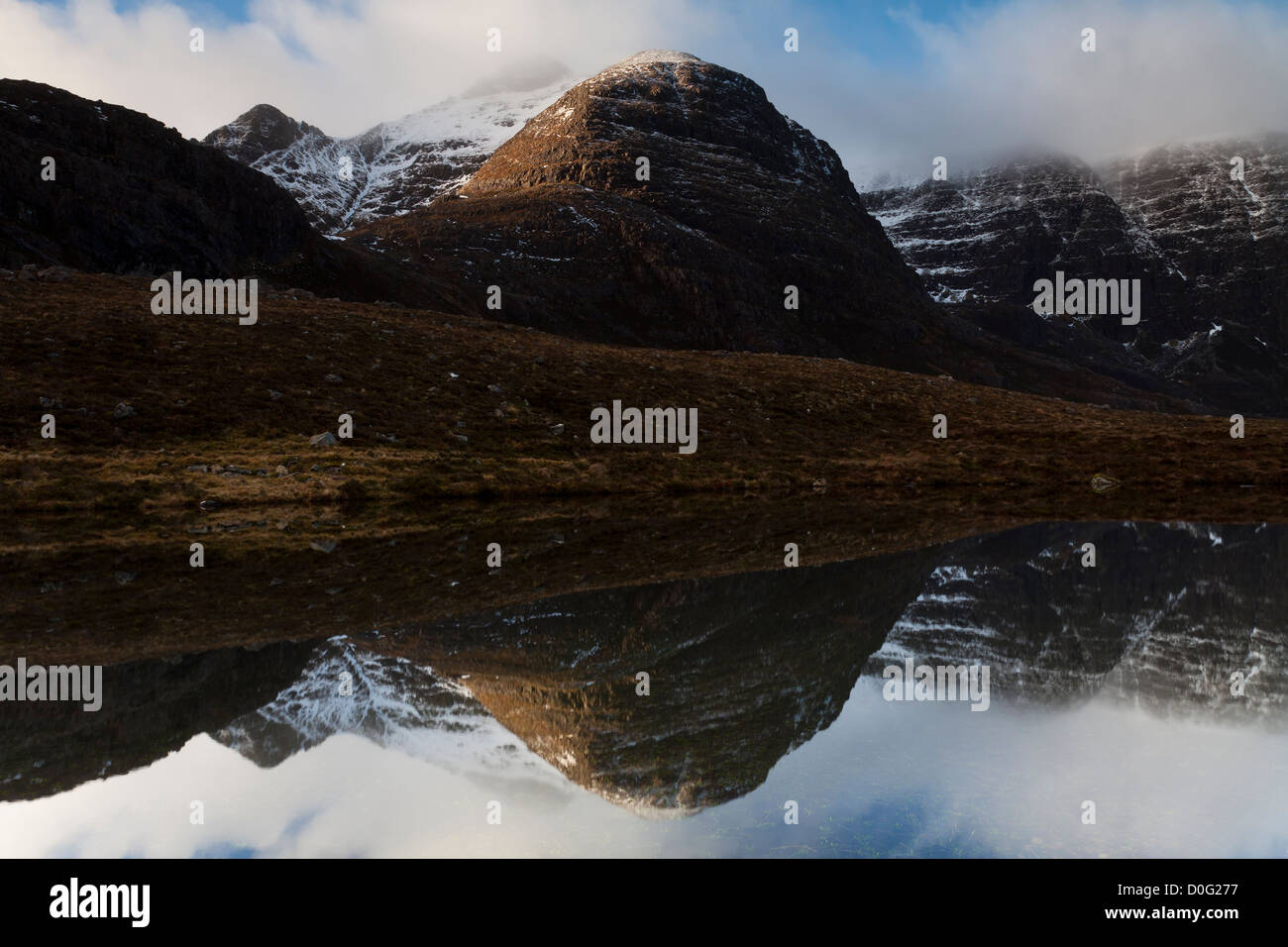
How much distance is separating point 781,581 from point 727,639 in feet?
18.8

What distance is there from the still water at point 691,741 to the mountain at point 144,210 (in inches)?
3456

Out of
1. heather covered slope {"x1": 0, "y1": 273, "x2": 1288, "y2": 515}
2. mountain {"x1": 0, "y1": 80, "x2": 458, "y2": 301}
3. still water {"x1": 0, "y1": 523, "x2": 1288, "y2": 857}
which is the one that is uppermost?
mountain {"x1": 0, "y1": 80, "x2": 458, "y2": 301}

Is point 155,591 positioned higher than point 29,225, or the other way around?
point 29,225

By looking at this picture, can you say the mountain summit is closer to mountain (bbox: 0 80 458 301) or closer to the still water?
mountain (bbox: 0 80 458 301)

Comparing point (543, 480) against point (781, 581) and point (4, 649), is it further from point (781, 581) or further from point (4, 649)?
point (4, 649)

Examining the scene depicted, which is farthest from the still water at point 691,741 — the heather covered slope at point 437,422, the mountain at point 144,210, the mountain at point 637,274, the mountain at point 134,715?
the mountain at point 637,274

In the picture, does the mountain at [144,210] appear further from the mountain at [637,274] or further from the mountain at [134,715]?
the mountain at [134,715]

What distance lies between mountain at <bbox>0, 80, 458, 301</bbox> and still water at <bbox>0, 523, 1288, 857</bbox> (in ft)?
288

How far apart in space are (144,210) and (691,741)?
11008 centimetres

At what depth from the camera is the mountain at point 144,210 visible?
90.1 metres

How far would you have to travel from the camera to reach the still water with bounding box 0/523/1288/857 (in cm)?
707

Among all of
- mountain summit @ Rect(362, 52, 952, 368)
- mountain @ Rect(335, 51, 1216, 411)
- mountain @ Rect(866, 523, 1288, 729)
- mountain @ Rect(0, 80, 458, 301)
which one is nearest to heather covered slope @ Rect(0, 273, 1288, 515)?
mountain @ Rect(866, 523, 1288, 729)
